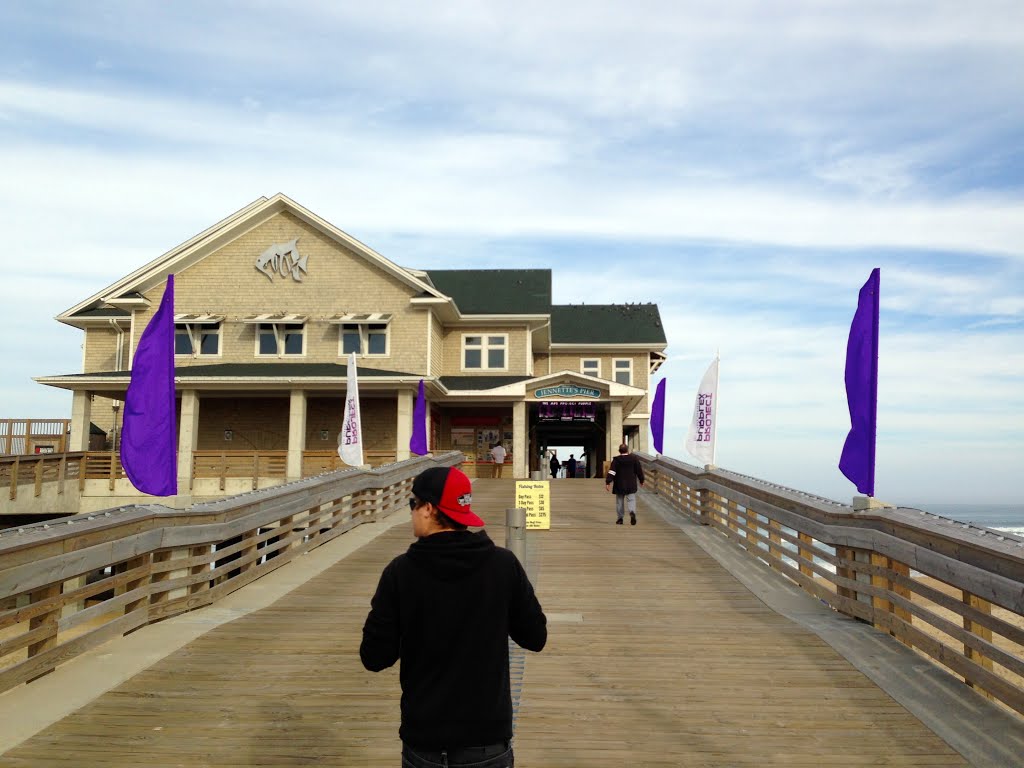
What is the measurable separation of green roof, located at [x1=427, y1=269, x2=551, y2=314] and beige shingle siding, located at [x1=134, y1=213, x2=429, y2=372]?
14.7 feet

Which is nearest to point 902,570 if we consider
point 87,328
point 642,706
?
point 642,706

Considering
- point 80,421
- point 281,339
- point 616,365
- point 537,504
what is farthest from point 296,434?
point 616,365

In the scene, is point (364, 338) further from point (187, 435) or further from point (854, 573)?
point (854, 573)

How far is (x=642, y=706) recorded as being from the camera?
5.95m

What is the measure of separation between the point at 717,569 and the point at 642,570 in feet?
3.61

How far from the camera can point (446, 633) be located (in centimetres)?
303

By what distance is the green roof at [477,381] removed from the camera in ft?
107

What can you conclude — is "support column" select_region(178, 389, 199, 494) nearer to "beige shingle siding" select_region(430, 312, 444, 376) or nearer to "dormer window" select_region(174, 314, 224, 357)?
"dormer window" select_region(174, 314, 224, 357)

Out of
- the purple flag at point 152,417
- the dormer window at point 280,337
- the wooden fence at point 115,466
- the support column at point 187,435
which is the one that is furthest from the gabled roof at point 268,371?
the purple flag at point 152,417

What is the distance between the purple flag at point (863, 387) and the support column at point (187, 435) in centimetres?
2371

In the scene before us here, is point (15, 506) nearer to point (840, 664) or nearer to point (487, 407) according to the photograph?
point (487, 407)

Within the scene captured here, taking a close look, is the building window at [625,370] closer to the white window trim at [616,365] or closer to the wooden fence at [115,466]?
the white window trim at [616,365]

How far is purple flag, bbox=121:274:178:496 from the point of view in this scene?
9031 mm

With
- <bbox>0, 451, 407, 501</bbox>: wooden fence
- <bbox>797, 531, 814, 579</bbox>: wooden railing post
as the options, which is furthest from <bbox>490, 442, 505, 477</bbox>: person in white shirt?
<bbox>797, 531, 814, 579</bbox>: wooden railing post
